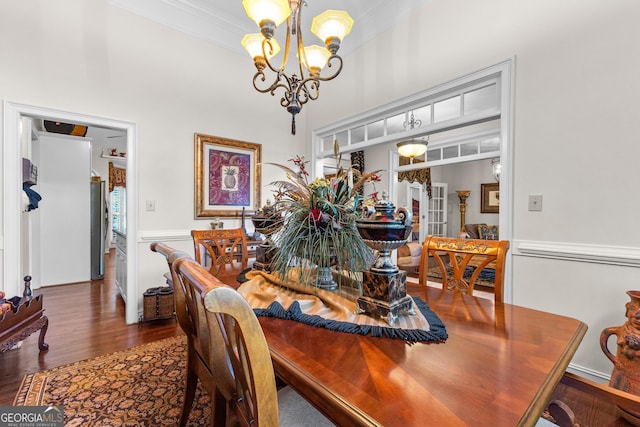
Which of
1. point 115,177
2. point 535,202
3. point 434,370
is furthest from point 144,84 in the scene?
point 115,177

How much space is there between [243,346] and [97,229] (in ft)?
17.8

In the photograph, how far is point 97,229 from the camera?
4.73 m

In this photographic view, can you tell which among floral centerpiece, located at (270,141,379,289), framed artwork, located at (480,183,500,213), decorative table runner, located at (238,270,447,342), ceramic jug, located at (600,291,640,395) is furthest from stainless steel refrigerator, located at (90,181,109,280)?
framed artwork, located at (480,183,500,213)

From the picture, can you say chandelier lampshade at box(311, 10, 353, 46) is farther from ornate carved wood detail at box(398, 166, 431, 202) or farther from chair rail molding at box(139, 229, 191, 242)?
ornate carved wood detail at box(398, 166, 431, 202)

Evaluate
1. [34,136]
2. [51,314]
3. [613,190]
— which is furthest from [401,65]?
[34,136]

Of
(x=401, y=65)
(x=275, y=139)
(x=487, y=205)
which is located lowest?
(x=487, y=205)

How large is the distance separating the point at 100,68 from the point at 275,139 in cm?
190

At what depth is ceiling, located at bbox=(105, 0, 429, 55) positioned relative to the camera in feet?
9.31

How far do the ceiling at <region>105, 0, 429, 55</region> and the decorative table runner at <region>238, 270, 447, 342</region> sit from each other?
2870 mm

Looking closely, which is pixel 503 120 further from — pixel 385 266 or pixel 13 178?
pixel 13 178

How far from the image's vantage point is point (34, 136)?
4051 millimetres

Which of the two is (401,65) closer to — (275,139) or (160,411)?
(275,139)

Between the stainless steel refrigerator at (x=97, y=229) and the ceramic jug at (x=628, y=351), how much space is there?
19.4ft

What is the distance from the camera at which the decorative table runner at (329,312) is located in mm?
881
